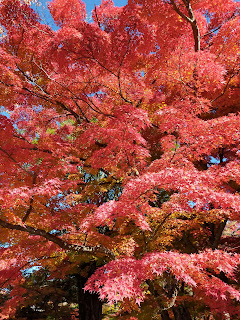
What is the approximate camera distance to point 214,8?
8.54 meters

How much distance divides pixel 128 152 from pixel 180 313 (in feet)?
20.1

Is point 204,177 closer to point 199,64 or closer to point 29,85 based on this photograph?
point 199,64

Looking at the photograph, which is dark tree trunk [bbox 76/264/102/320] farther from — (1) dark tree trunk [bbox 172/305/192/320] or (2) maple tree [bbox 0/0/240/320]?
(1) dark tree trunk [bbox 172/305/192/320]

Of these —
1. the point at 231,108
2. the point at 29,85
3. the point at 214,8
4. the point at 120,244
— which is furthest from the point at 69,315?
the point at 214,8

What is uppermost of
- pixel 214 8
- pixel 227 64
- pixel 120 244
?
pixel 214 8

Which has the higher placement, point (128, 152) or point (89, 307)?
point (128, 152)

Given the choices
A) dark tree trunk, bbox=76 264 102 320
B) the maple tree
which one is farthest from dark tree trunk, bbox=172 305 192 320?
dark tree trunk, bbox=76 264 102 320

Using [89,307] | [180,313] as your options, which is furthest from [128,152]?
[89,307]

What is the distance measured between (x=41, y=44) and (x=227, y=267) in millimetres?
8492

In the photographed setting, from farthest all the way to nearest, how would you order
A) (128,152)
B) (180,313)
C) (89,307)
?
1. (89,307)
2. (180,313)
3. (128,152)

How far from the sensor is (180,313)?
7211 mm

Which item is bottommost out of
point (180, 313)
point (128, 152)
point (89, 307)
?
point (180, 313)

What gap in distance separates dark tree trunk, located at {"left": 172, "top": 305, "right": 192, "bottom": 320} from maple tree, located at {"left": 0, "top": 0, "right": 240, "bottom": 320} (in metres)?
0.03

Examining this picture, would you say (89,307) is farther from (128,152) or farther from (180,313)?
(128,152)
